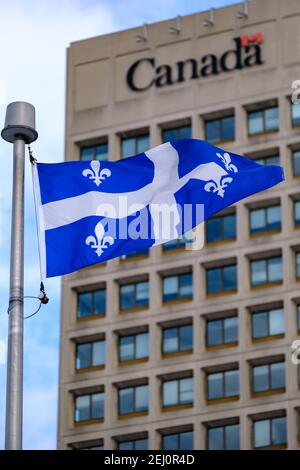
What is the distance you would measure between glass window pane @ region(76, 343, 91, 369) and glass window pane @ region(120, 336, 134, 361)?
2.63 meters

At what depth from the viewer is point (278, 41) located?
115938mm

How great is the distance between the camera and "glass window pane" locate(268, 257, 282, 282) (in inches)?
4323

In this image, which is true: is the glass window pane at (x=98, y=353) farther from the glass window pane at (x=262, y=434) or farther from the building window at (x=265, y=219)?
the building window at (x=265, y=219)

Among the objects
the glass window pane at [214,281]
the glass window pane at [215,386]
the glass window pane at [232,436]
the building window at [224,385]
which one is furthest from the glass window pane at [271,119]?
the glass window pane at [232,436]

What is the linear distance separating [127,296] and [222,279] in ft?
24.7

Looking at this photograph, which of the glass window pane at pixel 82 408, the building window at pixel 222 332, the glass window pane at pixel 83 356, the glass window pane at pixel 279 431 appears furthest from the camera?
the glass window pane at pixel 83 356

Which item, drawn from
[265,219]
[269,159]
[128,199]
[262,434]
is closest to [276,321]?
[262,434]

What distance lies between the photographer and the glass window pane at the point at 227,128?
381ft

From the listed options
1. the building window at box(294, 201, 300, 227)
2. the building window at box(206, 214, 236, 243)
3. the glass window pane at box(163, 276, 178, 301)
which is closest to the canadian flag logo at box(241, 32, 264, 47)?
the building window at box(294, 201, 300, 227)

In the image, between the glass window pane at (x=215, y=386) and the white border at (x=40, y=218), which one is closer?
the white border at (x=40, y=218)

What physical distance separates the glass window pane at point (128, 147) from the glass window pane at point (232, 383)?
66.2ft

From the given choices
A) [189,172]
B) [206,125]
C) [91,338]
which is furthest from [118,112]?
[189,172]
